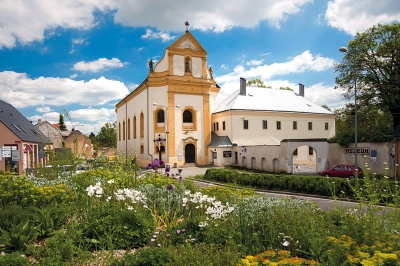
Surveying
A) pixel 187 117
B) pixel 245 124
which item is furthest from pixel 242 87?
pixel 187 117

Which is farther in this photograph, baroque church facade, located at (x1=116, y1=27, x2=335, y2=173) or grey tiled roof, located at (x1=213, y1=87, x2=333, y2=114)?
grey tiled roof, located at (x1=213, y1=87, x2=333, y2=114)

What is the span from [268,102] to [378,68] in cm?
1549

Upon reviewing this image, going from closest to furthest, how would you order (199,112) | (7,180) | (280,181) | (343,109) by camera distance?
(7,180) < (280,181) < (343,109) < (199,112)

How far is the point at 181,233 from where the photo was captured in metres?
5.68

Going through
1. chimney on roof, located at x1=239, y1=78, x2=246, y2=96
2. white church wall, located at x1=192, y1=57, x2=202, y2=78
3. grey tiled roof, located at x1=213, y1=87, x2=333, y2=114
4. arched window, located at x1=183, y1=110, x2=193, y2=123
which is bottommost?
arched window, located at x1=183, y1=110, x2=193, y2=123

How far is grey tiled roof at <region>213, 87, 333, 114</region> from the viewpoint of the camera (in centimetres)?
3944

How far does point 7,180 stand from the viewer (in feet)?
26.4

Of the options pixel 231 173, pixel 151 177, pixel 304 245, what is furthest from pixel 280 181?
pixel 304 245

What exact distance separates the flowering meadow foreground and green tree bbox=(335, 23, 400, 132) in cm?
2536

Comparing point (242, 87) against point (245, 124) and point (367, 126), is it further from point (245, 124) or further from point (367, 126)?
point (367, 126)

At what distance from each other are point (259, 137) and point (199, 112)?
8647mm

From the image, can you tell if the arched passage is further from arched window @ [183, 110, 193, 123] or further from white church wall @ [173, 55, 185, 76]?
white church wall @ [173, 55, 185, 76]

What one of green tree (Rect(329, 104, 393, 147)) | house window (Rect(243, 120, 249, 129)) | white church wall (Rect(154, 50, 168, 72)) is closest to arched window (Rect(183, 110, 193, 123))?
white church wall (Rect(154, 50, 168, 72))

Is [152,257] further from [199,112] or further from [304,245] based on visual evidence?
[199,112]
